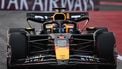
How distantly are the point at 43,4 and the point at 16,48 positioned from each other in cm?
1577

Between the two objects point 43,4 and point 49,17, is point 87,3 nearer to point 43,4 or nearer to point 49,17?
Result: point 43,4

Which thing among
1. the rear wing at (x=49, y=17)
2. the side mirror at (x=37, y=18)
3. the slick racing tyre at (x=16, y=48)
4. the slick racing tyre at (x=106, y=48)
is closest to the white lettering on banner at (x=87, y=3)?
the rear wing at (x=49, y=17)

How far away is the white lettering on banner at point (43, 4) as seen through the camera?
2542cm

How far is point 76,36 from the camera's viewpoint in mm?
10773

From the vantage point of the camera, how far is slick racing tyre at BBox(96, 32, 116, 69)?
1014 cm

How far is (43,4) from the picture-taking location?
84.6 feet

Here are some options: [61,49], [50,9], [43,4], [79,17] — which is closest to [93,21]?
[50,9]

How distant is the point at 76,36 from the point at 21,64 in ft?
4.90

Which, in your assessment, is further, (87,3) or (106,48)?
(87,3)

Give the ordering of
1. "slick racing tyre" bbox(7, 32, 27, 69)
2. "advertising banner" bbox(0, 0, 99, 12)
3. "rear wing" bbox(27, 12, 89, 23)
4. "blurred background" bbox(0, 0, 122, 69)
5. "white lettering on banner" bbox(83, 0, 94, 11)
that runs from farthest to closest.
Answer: "white lettering on banner" bbox(83, 0, 94, 11)
"advertising banner" bbox(0, 0, 99, 12)
"blurred background" bbox(0, 0, 122, 69)
"rear wing" bbox(27, 12, 89, 23)
"slick racing tyre" bbox(7, 32, 27, 69)

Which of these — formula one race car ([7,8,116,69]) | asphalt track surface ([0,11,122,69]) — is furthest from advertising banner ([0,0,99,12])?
formula one race car ([7,8,116,69])

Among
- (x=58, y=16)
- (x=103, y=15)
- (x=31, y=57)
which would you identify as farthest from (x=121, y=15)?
(x=31, y=57)

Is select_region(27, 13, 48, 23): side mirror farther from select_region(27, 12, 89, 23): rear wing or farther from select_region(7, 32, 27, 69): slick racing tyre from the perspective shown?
select_region(7, 32, 27, 69): slick racing tyre

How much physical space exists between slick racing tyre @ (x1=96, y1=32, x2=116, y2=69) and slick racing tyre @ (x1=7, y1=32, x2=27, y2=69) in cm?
145
